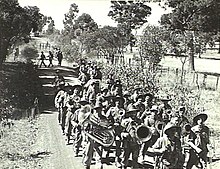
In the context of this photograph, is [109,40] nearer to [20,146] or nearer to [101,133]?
[20,146]

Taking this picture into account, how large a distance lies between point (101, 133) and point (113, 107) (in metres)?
1.59

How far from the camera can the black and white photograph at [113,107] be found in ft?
30.4

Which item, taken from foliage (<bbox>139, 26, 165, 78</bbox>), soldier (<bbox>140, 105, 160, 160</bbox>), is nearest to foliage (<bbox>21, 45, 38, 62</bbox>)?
foliage (<bbox>139, 26, 165, 78</bbox>)

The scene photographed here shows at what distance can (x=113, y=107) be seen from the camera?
425 inches

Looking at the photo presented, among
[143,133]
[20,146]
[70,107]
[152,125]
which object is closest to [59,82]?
[20,146]

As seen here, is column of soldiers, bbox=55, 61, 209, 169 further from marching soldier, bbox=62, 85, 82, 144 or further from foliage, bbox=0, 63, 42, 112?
foliage, bbox=0, 63, 42, 112

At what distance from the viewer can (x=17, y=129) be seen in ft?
46.1

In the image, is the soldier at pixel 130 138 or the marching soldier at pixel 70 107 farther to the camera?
the marching soldier at pixel 70 107

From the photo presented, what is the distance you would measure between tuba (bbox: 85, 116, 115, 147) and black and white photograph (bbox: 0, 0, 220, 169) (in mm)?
22

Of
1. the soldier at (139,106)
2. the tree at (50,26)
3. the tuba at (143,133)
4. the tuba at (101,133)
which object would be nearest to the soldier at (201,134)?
the tuba at (143,133)

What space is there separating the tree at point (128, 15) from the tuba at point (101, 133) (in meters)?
25.5

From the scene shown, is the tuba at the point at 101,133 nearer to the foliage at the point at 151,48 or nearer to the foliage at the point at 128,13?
the foliage at the point at 151,48

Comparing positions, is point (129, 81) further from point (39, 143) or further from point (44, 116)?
point (39, 143)

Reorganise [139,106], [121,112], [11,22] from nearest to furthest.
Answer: [121,112], [139,106], [11,22]
